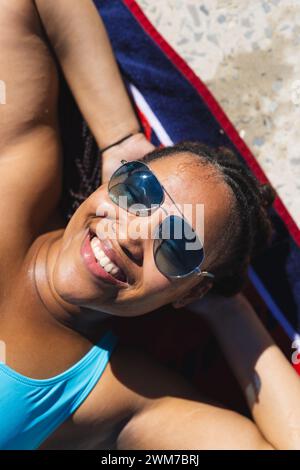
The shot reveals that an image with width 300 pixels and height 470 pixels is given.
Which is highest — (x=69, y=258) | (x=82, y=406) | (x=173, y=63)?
(x=173, y=63)

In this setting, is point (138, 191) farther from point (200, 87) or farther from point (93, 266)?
point (200, 87)

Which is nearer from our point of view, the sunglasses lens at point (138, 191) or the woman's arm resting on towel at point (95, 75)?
the sunglasses lens at point (138, 191)

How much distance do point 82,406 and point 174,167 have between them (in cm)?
84

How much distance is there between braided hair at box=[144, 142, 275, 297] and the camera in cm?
155

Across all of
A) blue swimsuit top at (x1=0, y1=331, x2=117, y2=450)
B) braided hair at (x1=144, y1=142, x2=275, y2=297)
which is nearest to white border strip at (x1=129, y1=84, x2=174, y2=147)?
braided hair at (x1=144, y1=142, x2=275, y2=297)

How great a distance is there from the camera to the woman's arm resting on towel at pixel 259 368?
180 centimetres

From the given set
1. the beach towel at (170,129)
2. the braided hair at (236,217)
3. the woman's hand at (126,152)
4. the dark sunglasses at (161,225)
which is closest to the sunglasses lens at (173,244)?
the dark sunglasses at (161,225)

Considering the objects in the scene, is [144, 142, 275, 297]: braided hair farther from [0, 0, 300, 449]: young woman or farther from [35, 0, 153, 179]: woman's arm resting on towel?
[35, 0, 153, 179]: woman's arm resting on towel

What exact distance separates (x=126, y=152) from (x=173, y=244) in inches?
19.5

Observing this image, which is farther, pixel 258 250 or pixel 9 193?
pixel 258 250

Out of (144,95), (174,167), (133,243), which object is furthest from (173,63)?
(133,243)

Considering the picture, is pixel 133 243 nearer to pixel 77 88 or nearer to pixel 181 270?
pixel 181 270

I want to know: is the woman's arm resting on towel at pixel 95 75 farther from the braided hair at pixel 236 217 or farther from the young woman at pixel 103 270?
the braided hair at pixel 236 217

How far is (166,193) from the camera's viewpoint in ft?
4.83
